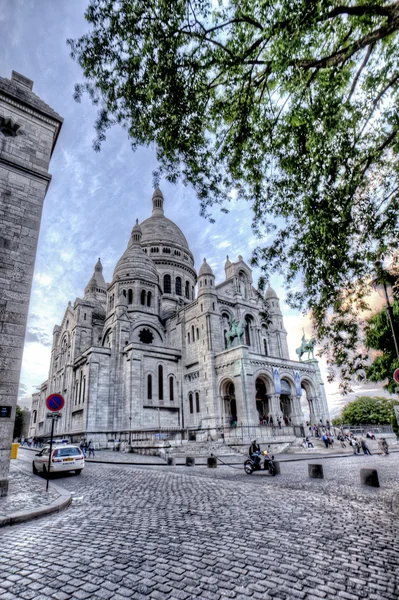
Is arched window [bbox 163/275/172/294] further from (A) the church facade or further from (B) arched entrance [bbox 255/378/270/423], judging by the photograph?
(B) arched entrance [bbox 255/378/270/423]

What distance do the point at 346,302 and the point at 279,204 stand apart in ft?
10.6

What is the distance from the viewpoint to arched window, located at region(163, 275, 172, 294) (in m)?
46.3

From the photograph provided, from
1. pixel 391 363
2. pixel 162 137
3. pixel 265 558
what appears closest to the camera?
pixel 265 558

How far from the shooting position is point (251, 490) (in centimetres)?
912

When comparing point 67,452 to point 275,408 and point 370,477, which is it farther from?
point 275,408

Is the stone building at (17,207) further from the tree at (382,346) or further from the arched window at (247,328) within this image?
the arched window at (247,328)

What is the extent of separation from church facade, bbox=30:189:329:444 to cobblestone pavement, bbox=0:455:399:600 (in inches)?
836

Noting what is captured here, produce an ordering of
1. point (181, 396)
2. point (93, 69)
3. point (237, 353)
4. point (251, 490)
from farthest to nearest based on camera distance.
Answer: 1. point (181, 396)
2. point (237, 353)
3. point (251, 490)
4. point (93, 69)

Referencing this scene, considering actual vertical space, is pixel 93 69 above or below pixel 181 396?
Answer: above

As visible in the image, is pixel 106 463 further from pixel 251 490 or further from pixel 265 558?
pixel 265 558

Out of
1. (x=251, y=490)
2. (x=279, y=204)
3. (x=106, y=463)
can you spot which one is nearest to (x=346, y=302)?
(x=279, y=204)

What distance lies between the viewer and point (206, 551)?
4309mm

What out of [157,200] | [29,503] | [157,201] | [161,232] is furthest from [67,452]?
[157,200]

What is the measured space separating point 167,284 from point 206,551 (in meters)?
43.3
